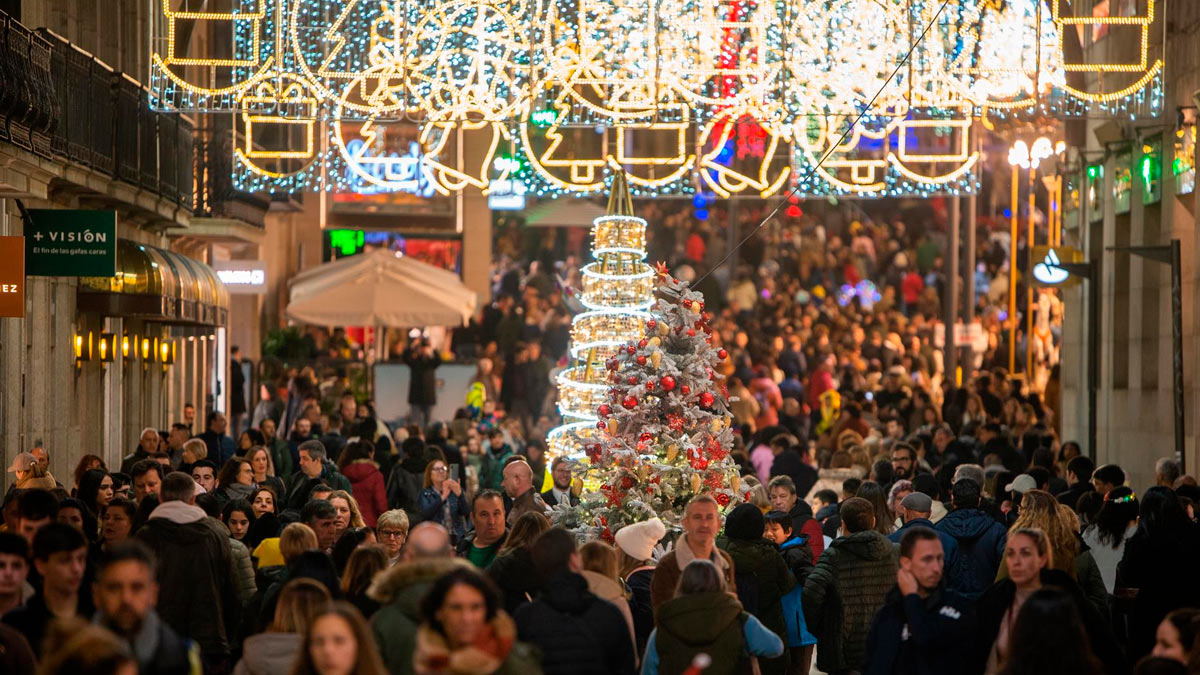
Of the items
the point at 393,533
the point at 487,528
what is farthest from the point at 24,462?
the point at 487,528

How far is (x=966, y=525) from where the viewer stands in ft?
39.8

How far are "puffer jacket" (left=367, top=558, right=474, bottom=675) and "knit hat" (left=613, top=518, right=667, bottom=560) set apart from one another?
3.80 metres

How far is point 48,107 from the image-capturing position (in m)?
17.9

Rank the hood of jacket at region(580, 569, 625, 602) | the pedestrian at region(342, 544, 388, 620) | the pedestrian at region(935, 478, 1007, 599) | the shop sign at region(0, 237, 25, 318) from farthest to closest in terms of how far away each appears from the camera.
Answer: the shop sign at region(0, 237, 25, 318), the pedestrian at region(935, 478, 1007, 599), the hood of jacket at region(580, 569, 625, 602), the pedestrian at region(342, 544, 388, 620)

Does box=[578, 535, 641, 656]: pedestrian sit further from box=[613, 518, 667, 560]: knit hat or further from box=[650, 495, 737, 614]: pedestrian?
box=[613, 518, 667, 560]: knit hat

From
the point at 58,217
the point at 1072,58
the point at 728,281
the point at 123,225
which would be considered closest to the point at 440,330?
the point at 728,281

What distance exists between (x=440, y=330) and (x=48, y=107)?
2209 cm

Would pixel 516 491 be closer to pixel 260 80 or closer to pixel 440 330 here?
pixel 260 80

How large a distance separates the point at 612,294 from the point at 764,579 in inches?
249

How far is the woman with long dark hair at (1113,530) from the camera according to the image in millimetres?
12766

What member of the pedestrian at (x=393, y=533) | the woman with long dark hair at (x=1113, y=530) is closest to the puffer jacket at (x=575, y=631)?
the pedestrian at (x=393, y=533)

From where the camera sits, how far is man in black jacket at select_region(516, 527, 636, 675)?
27.8 feet

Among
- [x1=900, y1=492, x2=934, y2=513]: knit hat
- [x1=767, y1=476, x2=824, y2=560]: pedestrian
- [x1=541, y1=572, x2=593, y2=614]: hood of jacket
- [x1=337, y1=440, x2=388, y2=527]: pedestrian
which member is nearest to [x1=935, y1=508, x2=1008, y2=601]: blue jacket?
[x1=900, y1=492, x2=934, y2=513]: knit hat

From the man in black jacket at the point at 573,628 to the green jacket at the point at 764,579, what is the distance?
8.75 ft
